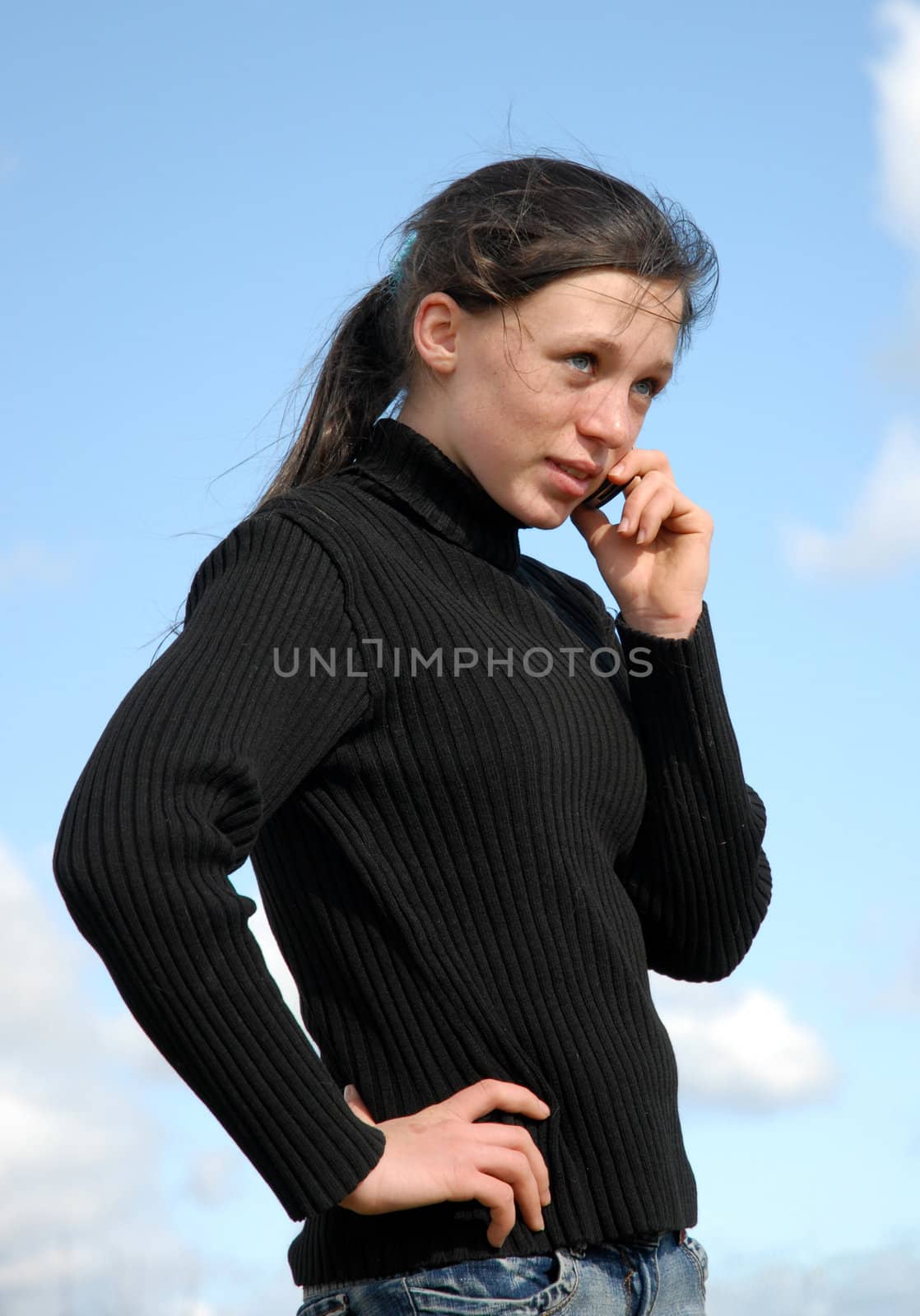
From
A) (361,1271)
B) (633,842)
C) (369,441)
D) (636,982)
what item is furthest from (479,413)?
(361,1271)

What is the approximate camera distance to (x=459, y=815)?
2.10 m

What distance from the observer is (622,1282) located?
6.65ft

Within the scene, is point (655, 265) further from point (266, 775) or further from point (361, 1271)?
point (361, 1271)

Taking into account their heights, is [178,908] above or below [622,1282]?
above

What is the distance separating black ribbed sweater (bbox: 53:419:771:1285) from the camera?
1873 millimetres

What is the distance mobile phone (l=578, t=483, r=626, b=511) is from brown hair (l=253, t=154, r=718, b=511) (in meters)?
0.25

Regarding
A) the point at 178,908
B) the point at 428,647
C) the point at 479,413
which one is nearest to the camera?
the point at 178,908

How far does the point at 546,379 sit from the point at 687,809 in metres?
0.71

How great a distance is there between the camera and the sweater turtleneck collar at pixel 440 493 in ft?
8.06

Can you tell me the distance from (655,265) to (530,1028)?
118cm

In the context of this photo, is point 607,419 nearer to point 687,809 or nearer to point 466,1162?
point 687,809

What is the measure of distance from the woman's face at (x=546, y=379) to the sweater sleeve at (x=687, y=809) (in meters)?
0.30

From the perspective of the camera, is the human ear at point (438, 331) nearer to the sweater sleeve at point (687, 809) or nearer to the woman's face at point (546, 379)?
the woman's face at point (546, 379)

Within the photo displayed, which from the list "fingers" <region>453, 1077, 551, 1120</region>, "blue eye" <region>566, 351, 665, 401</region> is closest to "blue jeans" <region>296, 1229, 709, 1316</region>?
"fingers" <region>453, 1077, 551, 1120</region>
